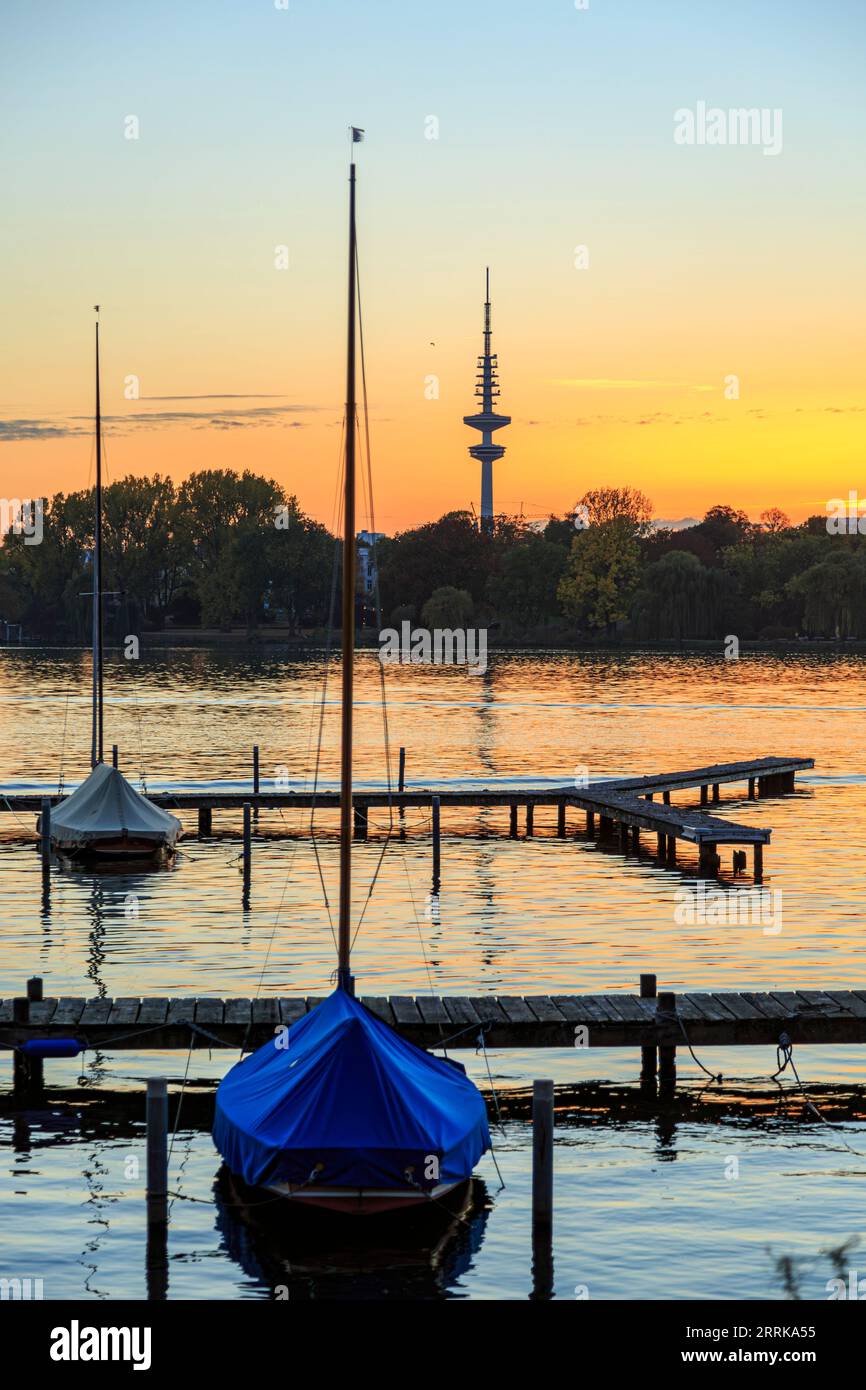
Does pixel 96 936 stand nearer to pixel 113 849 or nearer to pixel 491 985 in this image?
pixel 113 849

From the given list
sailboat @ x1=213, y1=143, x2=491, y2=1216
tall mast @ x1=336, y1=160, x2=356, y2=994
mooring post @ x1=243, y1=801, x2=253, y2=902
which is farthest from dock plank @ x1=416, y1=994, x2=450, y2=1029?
mooring post @ x1=243, y1=801, x2=253, y2=902

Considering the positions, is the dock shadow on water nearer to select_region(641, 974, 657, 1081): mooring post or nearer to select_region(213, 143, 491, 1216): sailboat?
select_region(213, 143, 491, 1216): sailboat

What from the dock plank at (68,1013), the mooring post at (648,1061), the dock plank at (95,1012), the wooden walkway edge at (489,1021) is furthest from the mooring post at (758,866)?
the dock plank at (68,1013)

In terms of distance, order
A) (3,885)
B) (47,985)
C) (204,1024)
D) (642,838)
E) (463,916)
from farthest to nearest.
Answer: (642,838)
(3,885)
(463,916)
(47,985)
(204,1024)

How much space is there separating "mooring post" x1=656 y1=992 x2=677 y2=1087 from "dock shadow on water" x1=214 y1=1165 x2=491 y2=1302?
4.14 metres

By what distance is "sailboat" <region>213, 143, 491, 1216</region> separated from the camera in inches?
740

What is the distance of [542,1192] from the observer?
19.2 metres

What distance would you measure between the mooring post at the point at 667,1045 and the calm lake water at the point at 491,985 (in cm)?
74
